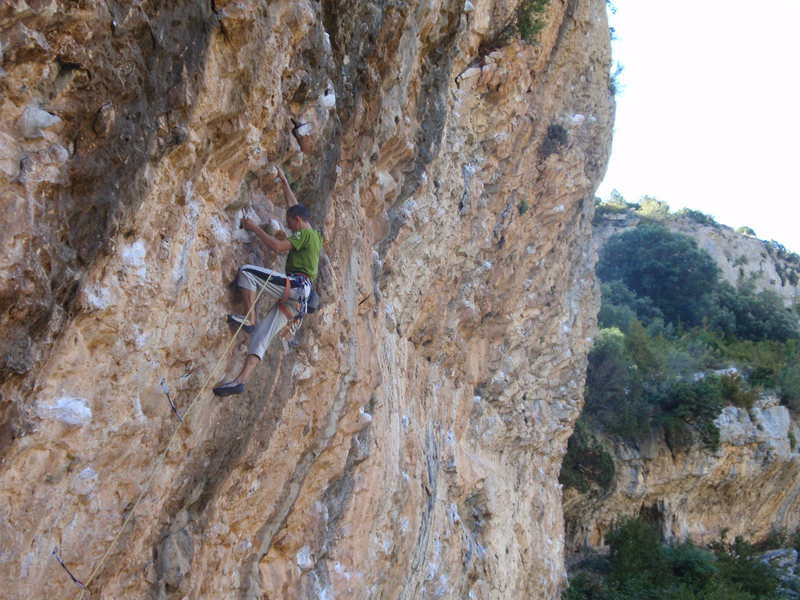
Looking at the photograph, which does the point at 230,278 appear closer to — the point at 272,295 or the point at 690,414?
the point at 272,295

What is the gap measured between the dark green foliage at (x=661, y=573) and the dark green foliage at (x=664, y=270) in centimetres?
1682

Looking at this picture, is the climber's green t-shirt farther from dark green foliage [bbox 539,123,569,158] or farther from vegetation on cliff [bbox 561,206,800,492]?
vegetation on cliff [bbox 561,206,800,492]

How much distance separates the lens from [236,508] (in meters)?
5.11

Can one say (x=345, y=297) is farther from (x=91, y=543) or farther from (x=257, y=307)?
(x=91, y=543)

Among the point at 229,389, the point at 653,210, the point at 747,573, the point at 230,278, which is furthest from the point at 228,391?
the point at 653,210

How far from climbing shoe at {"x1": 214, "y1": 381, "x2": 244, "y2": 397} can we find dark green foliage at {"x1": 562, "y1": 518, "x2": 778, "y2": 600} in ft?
48.8

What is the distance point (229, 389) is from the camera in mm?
4648

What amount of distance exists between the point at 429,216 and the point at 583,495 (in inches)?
561

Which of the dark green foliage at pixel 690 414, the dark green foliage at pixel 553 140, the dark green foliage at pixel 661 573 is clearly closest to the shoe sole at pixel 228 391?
the dark green foliage at pixel 553 140

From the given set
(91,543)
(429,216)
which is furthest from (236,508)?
(429,216)

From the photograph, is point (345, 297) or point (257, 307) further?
point (345, 297)

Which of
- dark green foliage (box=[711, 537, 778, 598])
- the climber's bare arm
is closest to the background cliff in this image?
dark green foliage (box=[711, 537, 778, 598])

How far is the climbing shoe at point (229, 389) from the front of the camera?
464 cm

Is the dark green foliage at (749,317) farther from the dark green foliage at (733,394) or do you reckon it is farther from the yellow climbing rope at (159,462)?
the yellow climbing rope at (159,462)
